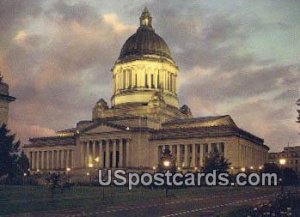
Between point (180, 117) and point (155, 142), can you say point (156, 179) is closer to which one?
point (155, 142)

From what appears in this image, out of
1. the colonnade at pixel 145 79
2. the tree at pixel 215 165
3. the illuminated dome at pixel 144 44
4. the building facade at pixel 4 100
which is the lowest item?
the tree at pixel 215 165

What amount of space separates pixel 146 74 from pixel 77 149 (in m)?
21.0

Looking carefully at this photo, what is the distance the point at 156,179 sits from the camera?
5406 centimetres

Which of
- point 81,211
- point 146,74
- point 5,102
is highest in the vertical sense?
point 146,74

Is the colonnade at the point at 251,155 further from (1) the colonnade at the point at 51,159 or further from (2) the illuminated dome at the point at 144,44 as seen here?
(1) the colonnade at the point at 51,159

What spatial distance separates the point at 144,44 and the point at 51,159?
3055 cm

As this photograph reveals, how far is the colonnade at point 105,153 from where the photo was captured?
91.9m

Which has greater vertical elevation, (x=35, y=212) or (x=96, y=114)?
(x=96, y=114)

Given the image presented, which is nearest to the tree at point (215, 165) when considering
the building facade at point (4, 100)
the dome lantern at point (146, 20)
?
the building facade at point (4, 100)

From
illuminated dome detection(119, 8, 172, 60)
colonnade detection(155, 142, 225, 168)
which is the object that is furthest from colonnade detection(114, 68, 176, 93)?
colonnade detection(155, 142, 225, 168)

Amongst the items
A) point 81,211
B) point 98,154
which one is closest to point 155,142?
point 98,154

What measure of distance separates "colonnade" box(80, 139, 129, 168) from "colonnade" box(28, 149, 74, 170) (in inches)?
268

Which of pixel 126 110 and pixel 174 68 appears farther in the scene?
pixel 174 68

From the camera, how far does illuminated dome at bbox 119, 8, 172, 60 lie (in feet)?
348
